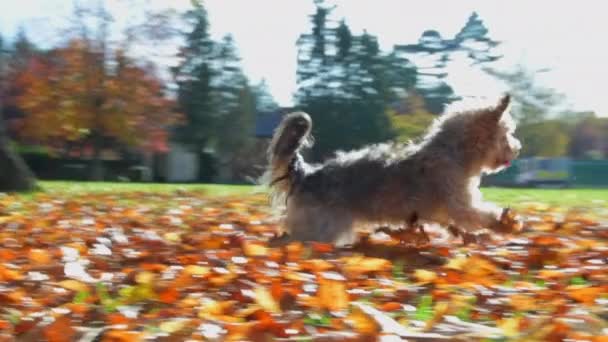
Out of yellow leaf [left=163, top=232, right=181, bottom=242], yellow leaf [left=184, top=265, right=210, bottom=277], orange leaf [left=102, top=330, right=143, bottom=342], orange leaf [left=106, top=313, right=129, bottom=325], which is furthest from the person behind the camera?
yellow leaf [left=163, top=232, right=181, bottom=242]

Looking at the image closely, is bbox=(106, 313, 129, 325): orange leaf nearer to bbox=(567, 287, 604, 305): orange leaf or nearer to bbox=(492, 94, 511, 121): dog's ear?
bbox=(567, 287, 604, 305): orange leaf

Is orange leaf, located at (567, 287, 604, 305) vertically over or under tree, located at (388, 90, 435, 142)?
under

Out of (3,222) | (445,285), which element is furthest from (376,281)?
(3,222)

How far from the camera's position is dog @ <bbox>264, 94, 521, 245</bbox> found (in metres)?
6.39

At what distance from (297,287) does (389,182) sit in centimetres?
243

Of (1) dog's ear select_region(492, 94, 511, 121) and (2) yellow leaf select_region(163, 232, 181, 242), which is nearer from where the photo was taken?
(2) yellow leaf select_region(163, 232, 181, 242)

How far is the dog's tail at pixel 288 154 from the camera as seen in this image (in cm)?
667

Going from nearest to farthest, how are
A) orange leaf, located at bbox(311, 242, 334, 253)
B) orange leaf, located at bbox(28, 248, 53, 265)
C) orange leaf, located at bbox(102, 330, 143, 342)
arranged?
orange leaf, located at bbox(102, 330, 143, 342) < orange leaf, located at bbox(28, 248, 53, 265) < orange leaf, located at bbox(311, 242, 334, 253)

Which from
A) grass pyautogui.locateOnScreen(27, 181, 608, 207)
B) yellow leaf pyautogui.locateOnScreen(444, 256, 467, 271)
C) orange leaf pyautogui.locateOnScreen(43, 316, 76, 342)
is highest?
grass pyautogui.locateOnScreen(27, 181, 608, 207)

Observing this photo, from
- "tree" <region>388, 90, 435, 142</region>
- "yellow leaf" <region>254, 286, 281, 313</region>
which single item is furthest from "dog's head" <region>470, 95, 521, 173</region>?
"tree" <region>388, 90, 435, 142</region>

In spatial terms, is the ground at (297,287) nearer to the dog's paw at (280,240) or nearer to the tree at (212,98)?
the dog's paw at (280,240)

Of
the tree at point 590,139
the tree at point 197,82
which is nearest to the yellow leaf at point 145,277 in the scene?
the tree at point 197,82

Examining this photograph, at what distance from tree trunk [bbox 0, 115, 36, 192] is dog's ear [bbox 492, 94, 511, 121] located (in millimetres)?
10157

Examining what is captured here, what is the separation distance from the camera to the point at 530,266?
5141 mm
